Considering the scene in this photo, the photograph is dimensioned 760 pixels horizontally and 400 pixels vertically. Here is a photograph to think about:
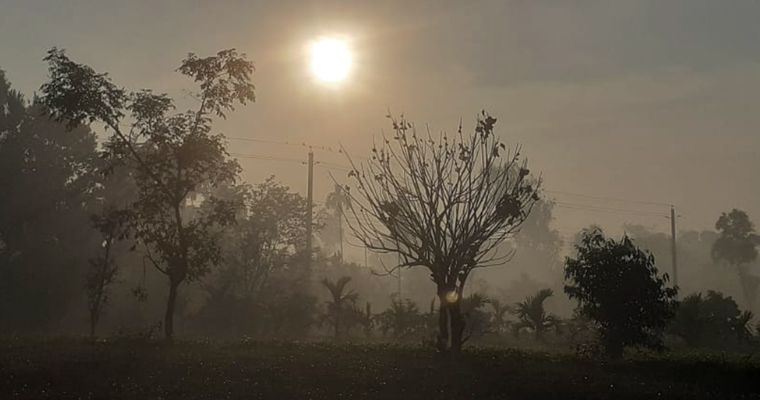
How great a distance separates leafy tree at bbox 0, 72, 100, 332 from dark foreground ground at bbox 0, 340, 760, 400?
2712 centimetres

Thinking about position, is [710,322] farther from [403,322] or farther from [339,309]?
[339,309]

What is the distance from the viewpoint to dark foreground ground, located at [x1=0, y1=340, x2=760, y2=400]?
1495 cm

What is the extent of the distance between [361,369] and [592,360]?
7.52 m

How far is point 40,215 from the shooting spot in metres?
48.9

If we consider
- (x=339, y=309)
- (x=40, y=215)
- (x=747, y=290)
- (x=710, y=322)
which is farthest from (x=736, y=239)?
(x=40, y=215)

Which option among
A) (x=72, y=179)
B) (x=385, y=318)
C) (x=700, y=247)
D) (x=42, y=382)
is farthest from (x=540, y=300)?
(x=700, y=247)

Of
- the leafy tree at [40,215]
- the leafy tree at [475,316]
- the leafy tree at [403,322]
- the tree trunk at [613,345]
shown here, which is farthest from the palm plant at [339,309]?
the leafy tree at [40,215]

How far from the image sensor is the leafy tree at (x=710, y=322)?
3325 centimetres

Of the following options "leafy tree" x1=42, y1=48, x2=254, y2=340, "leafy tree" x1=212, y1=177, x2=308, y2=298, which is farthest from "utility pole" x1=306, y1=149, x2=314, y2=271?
"leafy tree" x1=42, y1=48, x2=254, y2=340

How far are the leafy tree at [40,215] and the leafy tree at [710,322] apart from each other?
1509 inches

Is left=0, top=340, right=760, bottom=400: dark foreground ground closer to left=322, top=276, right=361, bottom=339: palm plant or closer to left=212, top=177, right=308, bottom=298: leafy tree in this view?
left=322, top=276, right=361, bottom=339: palm plant

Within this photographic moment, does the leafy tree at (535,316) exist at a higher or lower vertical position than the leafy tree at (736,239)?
lower

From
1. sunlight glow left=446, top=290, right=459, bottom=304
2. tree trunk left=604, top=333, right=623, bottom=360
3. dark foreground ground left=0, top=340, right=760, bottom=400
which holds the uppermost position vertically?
sunlight glow left=446, top=290, right=459, bottom=304

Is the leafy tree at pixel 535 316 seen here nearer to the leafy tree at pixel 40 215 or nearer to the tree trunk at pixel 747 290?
the leafy tree at pixel 40 215
